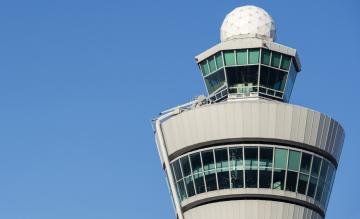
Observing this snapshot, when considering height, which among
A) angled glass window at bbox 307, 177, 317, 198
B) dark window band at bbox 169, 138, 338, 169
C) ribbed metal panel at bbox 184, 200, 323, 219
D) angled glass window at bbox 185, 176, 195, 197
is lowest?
ribbed metal panel at bbox 184, 200, 323, 219

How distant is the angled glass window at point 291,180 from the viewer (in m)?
80.8

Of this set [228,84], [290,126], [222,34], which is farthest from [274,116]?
[222,34]

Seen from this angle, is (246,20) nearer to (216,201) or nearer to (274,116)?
(274,116)

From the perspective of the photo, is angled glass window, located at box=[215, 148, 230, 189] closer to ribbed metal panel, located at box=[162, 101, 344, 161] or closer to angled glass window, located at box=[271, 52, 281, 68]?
ribbed metal panel, located at box=[162, 101, 344, 161]

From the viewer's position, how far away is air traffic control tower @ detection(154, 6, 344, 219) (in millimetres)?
80312

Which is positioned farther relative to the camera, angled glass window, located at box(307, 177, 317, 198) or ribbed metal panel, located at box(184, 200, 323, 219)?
angled glass window, located at box(307, 177, 317, 198)

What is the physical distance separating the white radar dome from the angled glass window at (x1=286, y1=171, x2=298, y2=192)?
13.7 metres

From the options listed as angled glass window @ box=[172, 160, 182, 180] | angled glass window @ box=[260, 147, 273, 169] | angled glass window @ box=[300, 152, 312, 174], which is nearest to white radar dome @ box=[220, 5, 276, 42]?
angled glass window @ box=[260, 147, 273, 169]

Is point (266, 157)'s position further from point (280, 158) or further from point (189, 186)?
point (189, 186)

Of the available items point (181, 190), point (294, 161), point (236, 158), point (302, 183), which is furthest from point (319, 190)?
point (181, 190)

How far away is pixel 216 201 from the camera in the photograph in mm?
80875

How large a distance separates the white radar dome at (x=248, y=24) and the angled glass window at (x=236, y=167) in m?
12.2

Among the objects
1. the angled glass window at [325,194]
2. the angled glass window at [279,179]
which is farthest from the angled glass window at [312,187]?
the angled glass window at [279,179]

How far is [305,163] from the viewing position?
8175cm
